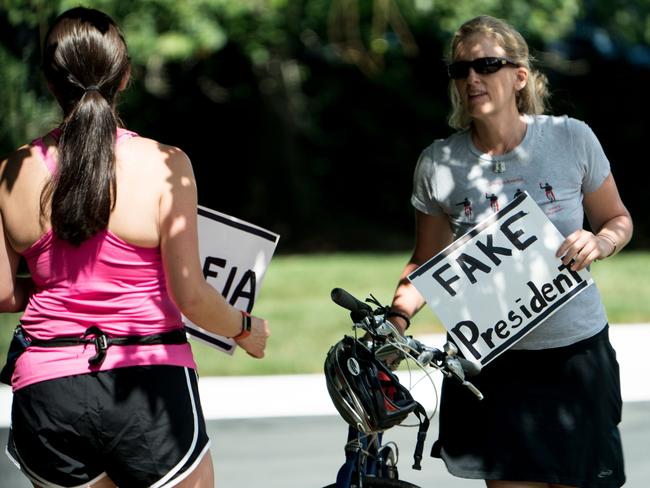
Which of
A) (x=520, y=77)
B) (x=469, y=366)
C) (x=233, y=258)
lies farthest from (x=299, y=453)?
(x=469, y=366)

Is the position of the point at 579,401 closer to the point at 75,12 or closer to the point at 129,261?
the point at 129,261

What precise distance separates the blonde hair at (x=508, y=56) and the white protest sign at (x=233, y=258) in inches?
30.3

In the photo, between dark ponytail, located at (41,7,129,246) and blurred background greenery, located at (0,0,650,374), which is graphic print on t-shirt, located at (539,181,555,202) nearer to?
dark ponytail, located at (41,7,129,246)

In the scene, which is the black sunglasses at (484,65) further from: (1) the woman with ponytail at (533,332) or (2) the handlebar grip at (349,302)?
(2) the handlebar grip at (349,302)

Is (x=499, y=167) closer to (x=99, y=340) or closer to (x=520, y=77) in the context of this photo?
(x=520, y=77)

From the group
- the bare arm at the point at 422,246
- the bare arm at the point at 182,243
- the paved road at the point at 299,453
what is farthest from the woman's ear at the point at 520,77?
the paved road at the point at 299,453

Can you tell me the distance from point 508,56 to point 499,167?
1.13 ft

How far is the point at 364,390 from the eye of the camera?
3215 millimetres

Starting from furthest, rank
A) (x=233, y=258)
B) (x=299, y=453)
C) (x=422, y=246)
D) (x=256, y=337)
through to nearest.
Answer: (x=299, y=453) → (x=422, y=246) → (x=233, y=258) → (x=256, y=337)

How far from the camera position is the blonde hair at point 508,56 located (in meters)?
3.84

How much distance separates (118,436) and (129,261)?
412mm

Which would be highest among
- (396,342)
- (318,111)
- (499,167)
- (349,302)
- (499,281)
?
(318,111)

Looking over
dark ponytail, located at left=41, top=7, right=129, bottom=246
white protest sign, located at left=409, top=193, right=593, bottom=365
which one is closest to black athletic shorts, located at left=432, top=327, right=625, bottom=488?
white protest sign, located at left=409, top=193, right=593, bottom=365

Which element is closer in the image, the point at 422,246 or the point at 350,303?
the point at 350,303
